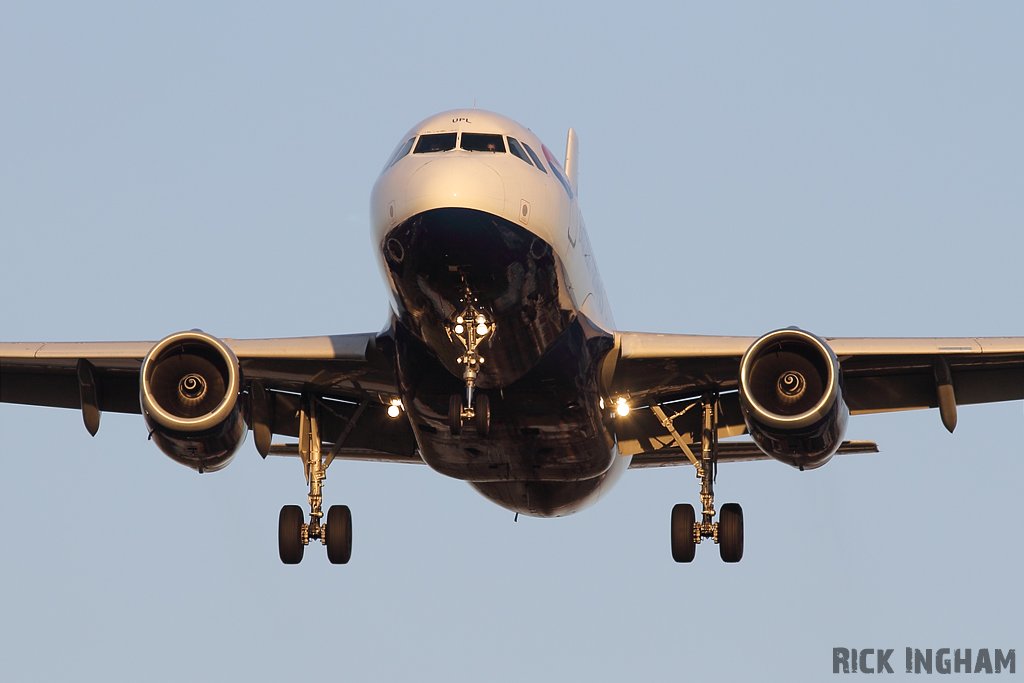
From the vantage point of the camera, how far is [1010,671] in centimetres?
2381

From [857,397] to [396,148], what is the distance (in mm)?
9336

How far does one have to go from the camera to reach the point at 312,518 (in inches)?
979

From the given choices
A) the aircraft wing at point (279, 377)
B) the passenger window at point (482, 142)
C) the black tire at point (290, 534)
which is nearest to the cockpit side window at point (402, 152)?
the passenger window at point (482, 142)

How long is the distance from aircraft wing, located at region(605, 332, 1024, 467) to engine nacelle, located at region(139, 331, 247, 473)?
18.4 feet

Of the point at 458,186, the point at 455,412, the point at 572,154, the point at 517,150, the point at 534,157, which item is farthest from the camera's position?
the point at 572,154

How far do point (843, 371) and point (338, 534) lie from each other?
8.55m

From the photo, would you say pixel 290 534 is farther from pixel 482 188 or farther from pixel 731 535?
pixel 482 188

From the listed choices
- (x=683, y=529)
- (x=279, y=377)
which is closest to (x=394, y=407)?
(x=279, y=377)

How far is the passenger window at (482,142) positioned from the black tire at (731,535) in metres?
8.47

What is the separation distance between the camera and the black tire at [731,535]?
25234 millimetres

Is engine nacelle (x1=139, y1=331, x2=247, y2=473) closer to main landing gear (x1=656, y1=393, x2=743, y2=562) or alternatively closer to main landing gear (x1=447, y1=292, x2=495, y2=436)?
main landing gear (x1=447, y1=292, x2=495, y2=436)

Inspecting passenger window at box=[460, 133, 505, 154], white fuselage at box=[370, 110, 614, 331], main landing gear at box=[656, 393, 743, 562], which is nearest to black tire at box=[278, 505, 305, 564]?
main landing gear at box=[656, 393, 743, 562]

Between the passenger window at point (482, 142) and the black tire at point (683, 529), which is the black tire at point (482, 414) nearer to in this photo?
the passenger window at point (482, 142)

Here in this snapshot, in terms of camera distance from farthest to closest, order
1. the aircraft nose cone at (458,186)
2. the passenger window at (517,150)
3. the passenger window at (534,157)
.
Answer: the passenger window at (534,157)
the passenger window at (517,150)
the aircraft nose cone at (458,186)
